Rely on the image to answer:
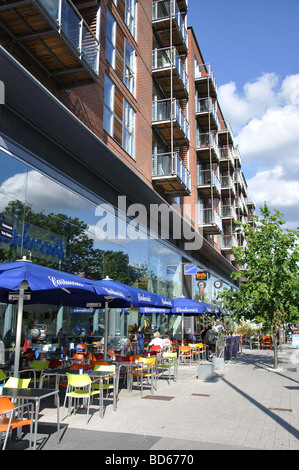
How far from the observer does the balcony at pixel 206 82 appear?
99.8ft

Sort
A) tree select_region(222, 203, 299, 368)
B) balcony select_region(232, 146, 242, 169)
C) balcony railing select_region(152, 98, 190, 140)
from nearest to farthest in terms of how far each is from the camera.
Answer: tree select_region(222, 203, 299, 368) < balcony railing select_region(152, 98, 190, 140) < balcony select_region(232, 146, 242, 169)

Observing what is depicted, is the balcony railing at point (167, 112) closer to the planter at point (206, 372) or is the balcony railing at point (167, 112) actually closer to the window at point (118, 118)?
the window at point (118, 118)

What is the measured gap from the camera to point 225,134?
126ft

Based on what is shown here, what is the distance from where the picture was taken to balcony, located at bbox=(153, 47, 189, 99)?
21906 millimetres

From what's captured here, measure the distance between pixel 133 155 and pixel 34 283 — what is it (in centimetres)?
1269

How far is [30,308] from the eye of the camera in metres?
11.6

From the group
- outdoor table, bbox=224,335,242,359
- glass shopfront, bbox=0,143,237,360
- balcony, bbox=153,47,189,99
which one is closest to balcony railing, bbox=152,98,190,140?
balcony, bbox=153,47,189,99

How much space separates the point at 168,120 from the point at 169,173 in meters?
2.94

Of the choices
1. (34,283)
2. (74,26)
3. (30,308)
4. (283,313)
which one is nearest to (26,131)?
(74,26)

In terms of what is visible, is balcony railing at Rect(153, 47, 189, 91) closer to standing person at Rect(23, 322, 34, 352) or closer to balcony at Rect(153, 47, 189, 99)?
balcony at Rect(153, 47, 189, 99)

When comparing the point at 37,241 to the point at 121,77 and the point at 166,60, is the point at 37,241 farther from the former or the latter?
the point at 166,60

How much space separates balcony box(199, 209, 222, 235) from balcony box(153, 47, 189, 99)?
872cm

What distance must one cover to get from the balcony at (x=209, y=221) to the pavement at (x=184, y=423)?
17.4 m

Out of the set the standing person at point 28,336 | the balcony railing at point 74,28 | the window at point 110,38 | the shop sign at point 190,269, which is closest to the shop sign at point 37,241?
the standing person at point 28,336
